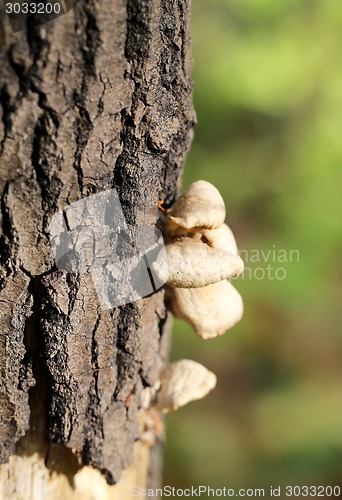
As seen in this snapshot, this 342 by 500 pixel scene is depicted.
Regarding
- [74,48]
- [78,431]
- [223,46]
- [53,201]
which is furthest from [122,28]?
[223,46]

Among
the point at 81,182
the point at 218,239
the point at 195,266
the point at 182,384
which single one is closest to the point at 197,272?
the point at 195,266

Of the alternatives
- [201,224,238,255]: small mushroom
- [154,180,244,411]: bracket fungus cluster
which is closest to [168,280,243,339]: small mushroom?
[154,180,244,411]: bracket fungus cluster

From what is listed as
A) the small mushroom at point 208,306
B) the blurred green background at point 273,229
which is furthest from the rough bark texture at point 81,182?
the blurred green background at point 273,229

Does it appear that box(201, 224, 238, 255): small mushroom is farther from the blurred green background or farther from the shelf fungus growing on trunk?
the blurred green background

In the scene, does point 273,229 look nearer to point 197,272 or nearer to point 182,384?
point 182,384

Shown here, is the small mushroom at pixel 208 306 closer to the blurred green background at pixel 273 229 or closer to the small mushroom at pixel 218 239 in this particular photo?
the small mushroom at pixel 218 239
